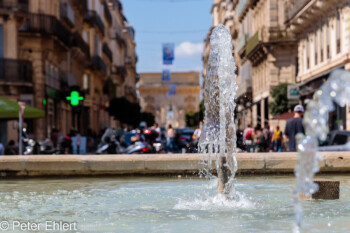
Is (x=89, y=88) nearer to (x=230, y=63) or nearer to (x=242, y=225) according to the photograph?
(x=230, y=63)

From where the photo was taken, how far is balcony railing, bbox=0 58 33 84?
26.9 metres

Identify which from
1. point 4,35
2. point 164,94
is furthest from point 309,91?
point 164,94

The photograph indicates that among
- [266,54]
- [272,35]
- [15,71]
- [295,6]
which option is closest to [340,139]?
[15,71]

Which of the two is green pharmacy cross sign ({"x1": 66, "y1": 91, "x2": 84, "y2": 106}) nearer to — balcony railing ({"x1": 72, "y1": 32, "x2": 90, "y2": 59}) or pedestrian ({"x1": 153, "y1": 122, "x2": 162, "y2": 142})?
pedestrian ({"x1": 153, "y1": 122, "x2": 162, "y2": 142})

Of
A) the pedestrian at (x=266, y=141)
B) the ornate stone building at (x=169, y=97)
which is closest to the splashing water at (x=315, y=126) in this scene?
the pedestrian at (x=266, y=141)

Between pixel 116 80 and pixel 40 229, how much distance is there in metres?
68.3

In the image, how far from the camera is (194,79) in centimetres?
16038

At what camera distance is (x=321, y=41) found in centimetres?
2947

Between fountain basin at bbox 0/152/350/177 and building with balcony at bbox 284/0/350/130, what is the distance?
45.9 ft

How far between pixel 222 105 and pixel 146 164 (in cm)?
231

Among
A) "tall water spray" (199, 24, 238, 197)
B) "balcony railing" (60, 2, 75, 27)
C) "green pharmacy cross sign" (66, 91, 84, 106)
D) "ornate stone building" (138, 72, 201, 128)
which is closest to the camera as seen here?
"tall water spray" (199, 24, 238, 197)

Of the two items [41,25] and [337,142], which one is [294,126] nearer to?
[337,142]

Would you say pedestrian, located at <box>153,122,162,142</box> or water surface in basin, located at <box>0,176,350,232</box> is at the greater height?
pedestrian, located at <box>153,122,162,142</box>

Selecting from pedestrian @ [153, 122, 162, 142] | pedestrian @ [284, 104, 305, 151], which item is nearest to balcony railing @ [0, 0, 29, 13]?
pedestrian @ [153, 122, 162, 142]
